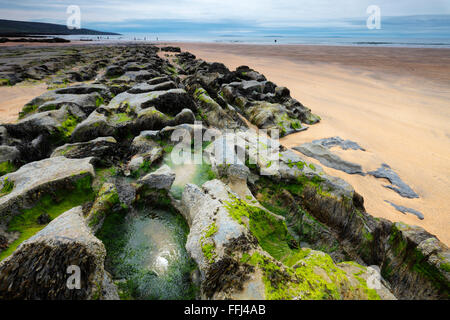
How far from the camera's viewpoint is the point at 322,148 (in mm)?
9711

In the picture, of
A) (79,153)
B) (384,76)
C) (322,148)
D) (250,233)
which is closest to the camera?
(250,233)

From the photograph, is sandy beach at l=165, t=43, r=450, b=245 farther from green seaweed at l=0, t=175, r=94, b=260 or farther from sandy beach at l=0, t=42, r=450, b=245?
green seaweed at l=0, t=175, r=94, b=260

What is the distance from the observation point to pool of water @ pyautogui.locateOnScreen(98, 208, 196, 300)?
3775 mm

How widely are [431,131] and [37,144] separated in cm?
1959

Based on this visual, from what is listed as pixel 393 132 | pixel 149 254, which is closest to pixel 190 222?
pixel 149 254

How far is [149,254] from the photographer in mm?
4402

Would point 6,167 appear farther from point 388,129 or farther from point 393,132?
point 388,129

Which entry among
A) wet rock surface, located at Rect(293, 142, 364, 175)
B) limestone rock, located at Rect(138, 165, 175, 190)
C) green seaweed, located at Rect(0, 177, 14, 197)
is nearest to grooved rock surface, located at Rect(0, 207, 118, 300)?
limestone rock, located at Rect(138, 165, 175, 190)

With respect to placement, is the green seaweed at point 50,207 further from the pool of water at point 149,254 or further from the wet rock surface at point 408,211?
the wet rock surface at point 408,211

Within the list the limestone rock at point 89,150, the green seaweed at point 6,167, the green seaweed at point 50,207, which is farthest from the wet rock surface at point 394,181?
the green seaweed at point 6,167

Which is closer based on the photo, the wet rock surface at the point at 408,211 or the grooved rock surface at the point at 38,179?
the grooved rock surface at the point at 38,179

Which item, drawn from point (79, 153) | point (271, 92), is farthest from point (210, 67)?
point (79, 153)

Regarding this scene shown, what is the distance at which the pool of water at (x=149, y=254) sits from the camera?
3775 millimetres
